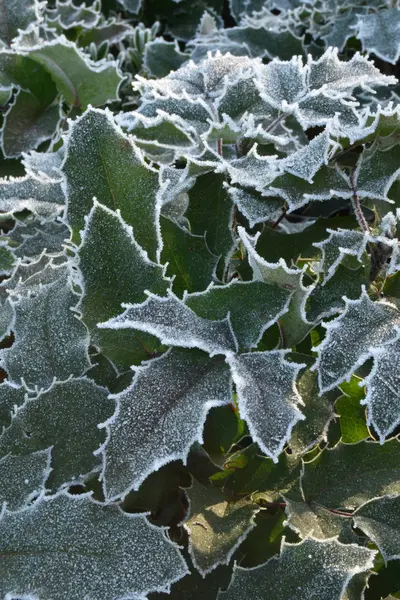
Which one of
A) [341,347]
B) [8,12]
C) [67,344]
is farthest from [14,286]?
[8,12]

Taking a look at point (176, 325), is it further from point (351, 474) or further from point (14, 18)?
point (14, 18)

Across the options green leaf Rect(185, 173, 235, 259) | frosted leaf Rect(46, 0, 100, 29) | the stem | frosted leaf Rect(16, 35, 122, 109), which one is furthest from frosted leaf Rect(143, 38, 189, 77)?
the stem

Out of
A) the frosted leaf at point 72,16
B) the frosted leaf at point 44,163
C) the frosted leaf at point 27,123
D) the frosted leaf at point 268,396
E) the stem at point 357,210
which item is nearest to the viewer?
the frosted leaf at point 268,396

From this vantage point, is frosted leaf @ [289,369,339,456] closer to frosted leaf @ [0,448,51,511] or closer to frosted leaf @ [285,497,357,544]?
frosted leaf @ [285,497,357,544]

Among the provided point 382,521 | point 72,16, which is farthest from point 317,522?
point 72,16

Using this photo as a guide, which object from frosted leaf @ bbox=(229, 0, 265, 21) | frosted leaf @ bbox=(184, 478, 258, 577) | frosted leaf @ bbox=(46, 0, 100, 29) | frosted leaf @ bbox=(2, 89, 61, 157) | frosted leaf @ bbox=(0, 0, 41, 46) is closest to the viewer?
frosted leaf @ bbox=(184, 478, 258, 577)

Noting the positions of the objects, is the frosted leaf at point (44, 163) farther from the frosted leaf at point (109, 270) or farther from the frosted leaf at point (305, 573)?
the frosted leaf at point (305, 573)

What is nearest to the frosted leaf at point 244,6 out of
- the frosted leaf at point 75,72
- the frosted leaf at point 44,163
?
the frosted leaf at point 75,72
